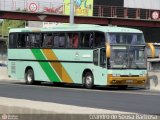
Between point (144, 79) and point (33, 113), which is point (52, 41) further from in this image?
point (33, 113)

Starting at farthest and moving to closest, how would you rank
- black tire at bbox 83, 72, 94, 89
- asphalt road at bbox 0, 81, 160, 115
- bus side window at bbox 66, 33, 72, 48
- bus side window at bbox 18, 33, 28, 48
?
bus side window at bbox 18, 33, 28, 48
bus side window at bbox 66, 33, 72, 48
black tire at bbox 83, 72, 94, 89
asphalt road at bbox 0, 81, 160, 115

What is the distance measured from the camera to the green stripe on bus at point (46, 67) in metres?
31.8

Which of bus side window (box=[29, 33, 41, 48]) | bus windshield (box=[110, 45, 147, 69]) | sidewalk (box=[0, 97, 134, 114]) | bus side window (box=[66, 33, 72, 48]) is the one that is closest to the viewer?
sidewalk (box=[0, 97, 134, 114])

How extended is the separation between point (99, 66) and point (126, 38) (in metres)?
1.93

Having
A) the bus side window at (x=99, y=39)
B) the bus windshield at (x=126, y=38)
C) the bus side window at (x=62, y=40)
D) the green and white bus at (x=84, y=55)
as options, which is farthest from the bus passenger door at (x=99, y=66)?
the bus side window at (x=62, y=40)

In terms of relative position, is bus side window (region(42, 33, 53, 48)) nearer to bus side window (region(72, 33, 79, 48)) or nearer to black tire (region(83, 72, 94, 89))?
bus side window (region(72, 33, 79, 48))

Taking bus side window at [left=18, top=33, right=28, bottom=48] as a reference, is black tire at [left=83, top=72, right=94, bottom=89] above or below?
below

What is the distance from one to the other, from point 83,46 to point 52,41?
9.47 ft

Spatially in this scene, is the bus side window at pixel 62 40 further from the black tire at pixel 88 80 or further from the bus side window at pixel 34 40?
the black tire at pixel 88 80

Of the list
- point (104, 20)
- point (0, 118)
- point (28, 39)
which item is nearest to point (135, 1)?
point (104, 20)

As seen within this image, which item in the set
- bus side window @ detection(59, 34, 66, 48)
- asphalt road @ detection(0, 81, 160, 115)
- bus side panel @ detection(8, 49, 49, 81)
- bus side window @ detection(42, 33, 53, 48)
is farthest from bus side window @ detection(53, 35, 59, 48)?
asphalt road @ detection(0, 81, 160, 115)

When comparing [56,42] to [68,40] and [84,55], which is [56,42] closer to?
[68,40]

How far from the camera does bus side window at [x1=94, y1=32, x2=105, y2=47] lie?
92.7ft

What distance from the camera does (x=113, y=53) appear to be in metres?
28.0
